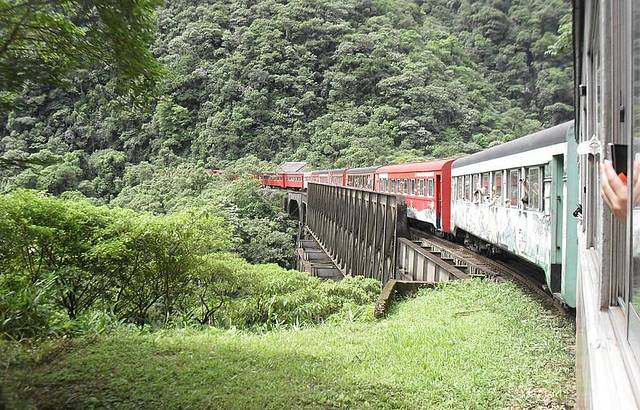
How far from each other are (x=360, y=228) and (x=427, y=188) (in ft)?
8.85

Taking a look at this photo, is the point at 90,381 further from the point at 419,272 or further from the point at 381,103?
the point at 381,103

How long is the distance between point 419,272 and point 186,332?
6391 millimetres

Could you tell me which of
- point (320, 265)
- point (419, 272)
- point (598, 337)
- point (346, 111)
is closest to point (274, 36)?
point (346, 111)

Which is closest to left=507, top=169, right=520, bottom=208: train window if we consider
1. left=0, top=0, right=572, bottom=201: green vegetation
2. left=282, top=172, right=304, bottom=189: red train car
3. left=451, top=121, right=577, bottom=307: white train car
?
left=451, top=121, right=577, bottom=307: white train car

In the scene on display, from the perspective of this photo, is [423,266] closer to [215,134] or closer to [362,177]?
[362,177]

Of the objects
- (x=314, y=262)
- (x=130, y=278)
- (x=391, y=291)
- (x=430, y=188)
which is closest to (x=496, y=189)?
(x=391, y=291)

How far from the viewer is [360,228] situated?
723 inches

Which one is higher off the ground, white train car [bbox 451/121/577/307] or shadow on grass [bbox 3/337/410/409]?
white train car [bbox 451/121/577/307]

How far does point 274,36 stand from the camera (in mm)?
65000

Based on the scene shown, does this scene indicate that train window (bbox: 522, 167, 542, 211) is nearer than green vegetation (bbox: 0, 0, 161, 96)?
No

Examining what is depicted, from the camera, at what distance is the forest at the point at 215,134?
550cm

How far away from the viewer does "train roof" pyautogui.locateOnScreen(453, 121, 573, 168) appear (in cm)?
691

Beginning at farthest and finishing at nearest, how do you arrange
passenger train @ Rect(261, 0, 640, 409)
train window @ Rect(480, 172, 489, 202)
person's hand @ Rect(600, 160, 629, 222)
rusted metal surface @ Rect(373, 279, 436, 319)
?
train window @ Rect(480, 172, 489, 202) < rusted metal surface @ Rect(373, 279, 436, 319) < passenger train @ Rect(261, 0, 640, 409) < person's hand @ Rect(600, 160, 629, 222)

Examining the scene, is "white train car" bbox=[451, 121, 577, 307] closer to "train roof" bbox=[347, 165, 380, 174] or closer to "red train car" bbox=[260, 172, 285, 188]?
"train roof" bbox=[347, 165, 380, 174]
